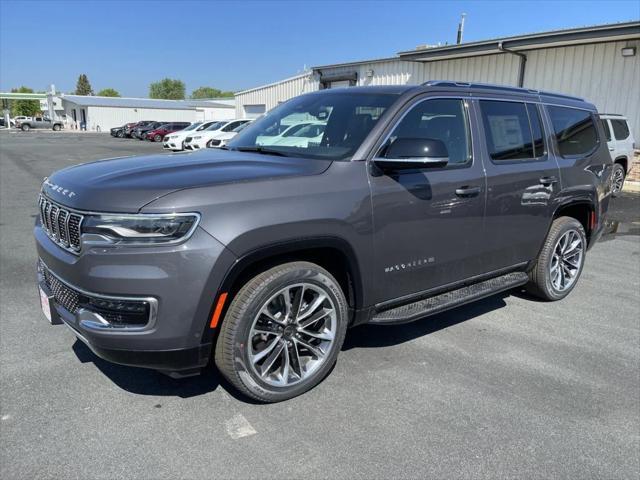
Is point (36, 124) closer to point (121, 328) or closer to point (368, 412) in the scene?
point (121, 328)

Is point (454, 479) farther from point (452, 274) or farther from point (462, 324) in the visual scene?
point (462, 324)

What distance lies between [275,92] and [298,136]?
90.5 feet

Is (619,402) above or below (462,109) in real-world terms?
below

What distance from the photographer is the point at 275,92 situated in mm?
30125

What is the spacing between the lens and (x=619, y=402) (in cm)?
331

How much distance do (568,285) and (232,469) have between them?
161 inches

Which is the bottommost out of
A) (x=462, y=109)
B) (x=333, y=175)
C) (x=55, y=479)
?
(x=55, y=479)

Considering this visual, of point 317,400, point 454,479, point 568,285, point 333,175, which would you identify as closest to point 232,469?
point 317,400

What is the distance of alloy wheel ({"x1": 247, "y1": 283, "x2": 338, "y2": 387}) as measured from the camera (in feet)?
9.96

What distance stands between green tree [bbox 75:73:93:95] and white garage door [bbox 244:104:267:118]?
11531 centimetres

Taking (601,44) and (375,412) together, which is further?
(601,44)

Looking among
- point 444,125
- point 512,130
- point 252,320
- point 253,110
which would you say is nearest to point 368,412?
point 252,320

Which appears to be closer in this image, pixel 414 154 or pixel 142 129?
pixel 414 154

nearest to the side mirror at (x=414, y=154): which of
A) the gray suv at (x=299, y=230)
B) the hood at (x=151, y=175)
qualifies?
the gray suv at (x=299, y=230)
